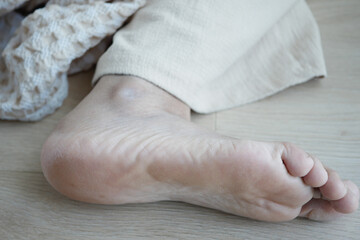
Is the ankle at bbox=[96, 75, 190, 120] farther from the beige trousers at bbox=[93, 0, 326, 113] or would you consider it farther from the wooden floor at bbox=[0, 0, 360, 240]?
the wooden floor at bbox=[0, 0, 360, 240]

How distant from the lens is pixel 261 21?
28.9 inches

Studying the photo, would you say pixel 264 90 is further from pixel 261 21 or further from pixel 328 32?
pixel 328 32

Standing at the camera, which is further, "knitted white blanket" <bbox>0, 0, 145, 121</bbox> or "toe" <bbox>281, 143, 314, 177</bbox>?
"knitted white blanket" <bbox>0, 0, 145, 121</bbox>

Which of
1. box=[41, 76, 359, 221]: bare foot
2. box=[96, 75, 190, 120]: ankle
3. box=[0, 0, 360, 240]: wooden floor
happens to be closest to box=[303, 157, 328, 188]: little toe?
box=[41, 76, 359, 221]: bare foot

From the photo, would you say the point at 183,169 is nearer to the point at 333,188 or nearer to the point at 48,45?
the point at 333,188

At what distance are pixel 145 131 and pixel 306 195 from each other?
0.86ft

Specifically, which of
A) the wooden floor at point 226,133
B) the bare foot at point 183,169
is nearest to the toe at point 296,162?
the bare foot at point 183,169

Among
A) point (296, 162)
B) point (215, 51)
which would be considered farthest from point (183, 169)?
point (215, 51)

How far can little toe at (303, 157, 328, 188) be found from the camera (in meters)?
0.52

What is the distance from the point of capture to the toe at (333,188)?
1.76ft

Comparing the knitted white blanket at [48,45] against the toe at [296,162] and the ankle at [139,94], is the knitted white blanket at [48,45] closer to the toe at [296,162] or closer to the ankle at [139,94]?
the ankle at [139,94]

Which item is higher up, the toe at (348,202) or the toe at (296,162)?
the toe at (296,162)

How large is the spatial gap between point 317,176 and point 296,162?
1.5 inches

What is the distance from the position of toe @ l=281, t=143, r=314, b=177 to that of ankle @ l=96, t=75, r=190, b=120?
22cm
